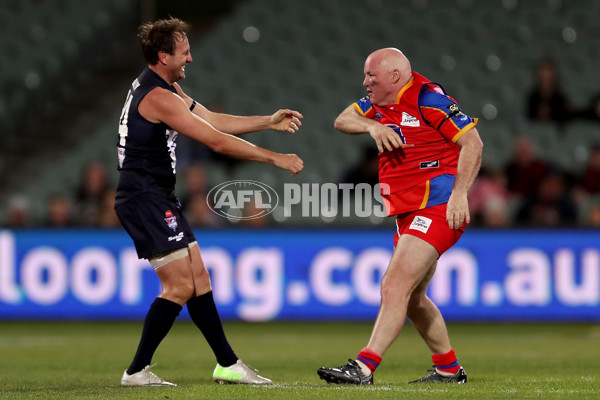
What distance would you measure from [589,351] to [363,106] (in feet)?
13.4

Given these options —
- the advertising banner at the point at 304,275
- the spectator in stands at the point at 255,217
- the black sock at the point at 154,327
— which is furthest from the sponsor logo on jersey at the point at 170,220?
the spectator in stands at the point at 255,217

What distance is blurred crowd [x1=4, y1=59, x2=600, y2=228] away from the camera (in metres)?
13.0

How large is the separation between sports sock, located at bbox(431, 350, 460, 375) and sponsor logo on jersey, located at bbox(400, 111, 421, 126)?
1.55 meters

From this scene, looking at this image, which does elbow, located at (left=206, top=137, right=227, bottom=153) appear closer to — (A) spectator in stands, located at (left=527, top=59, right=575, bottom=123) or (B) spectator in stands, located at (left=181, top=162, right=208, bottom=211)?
(B) spectator in stands, located at (left=181, top=162, right=208, bottom=211)

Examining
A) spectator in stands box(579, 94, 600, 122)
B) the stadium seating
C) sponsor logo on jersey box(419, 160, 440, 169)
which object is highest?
the stadium seating

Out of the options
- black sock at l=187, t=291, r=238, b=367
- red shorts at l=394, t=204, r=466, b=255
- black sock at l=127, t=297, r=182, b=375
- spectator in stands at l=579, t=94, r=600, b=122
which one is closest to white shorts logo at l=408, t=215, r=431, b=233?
red shorts at l=394, t=204, r=466, b=255

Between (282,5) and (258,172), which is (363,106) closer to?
(258,172)

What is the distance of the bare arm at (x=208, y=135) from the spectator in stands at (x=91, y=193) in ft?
23.4

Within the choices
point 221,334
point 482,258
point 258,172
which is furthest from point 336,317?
point 221,334

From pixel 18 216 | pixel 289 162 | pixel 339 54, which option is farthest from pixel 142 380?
pixel 339 54

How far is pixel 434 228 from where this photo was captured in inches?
253

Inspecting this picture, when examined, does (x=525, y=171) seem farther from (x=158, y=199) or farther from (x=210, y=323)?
(x=158, y=199)

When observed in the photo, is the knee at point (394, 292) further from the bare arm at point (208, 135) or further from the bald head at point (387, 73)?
the bald head at point (387, 73)

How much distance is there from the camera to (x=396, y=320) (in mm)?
6285
